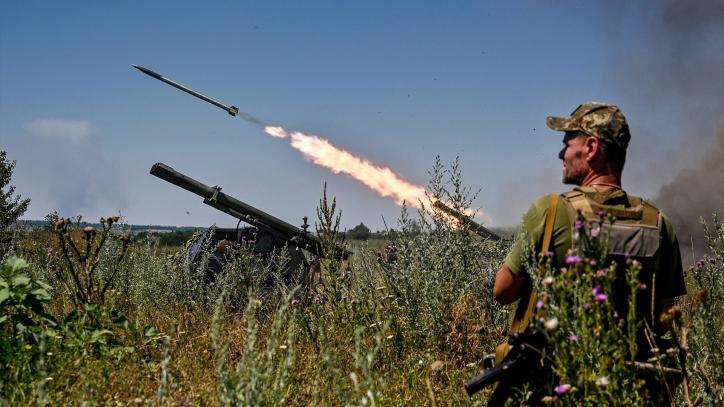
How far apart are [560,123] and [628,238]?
2.39 ft

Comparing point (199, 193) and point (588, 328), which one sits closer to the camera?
point (588, 328)

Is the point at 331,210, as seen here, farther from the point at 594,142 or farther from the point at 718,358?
the point at 718,358

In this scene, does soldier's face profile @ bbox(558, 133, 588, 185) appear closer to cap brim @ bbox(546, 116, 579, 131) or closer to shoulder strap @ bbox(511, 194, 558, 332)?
cap brim @ bbox(546, 116, 579, 131)

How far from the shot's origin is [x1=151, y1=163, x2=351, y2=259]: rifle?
13125 millimetres

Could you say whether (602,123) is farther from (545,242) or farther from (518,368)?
(518,368)

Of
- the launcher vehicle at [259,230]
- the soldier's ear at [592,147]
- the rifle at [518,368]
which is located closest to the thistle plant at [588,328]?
the rifle at [518,368]

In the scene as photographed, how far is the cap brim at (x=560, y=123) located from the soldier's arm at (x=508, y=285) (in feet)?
2.63

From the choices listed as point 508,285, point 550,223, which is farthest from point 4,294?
point 550,223

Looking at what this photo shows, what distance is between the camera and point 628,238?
3252 mm

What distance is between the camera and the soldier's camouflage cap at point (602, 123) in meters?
3.45

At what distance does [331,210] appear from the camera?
5266 mm

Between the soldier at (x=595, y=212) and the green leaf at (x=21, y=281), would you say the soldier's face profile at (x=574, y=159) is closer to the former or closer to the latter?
the soldier at (x=595, y=212)

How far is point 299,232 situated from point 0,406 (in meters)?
10.6

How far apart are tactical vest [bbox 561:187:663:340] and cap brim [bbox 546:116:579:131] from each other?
350mm
